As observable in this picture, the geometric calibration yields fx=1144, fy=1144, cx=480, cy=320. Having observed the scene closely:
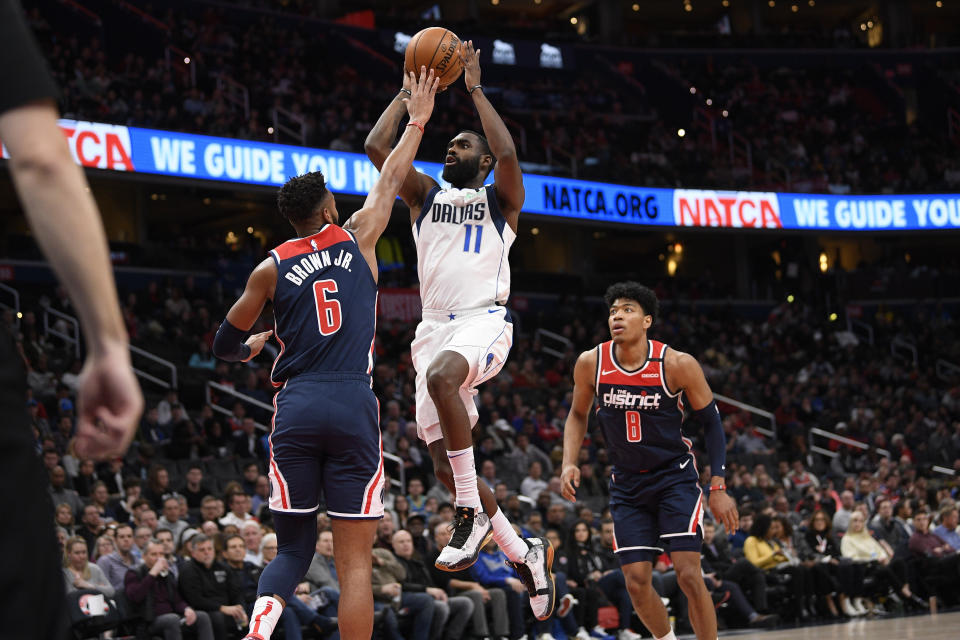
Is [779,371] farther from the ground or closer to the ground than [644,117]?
closer to the ground

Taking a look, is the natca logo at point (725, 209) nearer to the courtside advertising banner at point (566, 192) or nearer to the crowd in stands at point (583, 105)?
the courtside advertising banner at point (566, 192)

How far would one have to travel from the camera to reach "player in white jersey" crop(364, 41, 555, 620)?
609cm

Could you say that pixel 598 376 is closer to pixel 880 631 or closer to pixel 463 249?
pixel 463 249

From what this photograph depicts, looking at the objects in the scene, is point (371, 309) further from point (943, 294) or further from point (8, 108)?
point (943, 294)

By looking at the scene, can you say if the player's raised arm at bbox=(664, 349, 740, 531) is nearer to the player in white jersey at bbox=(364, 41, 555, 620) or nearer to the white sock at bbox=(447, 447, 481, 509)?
the player in white jersey at bbox=(364, 41, 555, 620)

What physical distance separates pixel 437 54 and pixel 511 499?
7.92 meters

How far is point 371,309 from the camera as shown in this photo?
5.36 metres

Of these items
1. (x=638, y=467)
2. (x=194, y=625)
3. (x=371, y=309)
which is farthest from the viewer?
(x=194, y=625)

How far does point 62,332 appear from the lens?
18562 mm

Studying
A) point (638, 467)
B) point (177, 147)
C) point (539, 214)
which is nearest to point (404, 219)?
point (539, 214)

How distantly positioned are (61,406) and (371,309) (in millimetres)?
10729

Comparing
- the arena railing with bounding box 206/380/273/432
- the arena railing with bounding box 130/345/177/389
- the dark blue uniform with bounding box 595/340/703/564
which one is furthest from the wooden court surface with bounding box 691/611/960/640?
the arena railing with bounding box 130/345/177/389

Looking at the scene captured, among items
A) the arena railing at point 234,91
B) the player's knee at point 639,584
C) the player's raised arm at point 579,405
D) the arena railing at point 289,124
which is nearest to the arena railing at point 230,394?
the arena railing at point 289,124

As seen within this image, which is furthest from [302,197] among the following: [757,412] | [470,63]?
[757,412]
